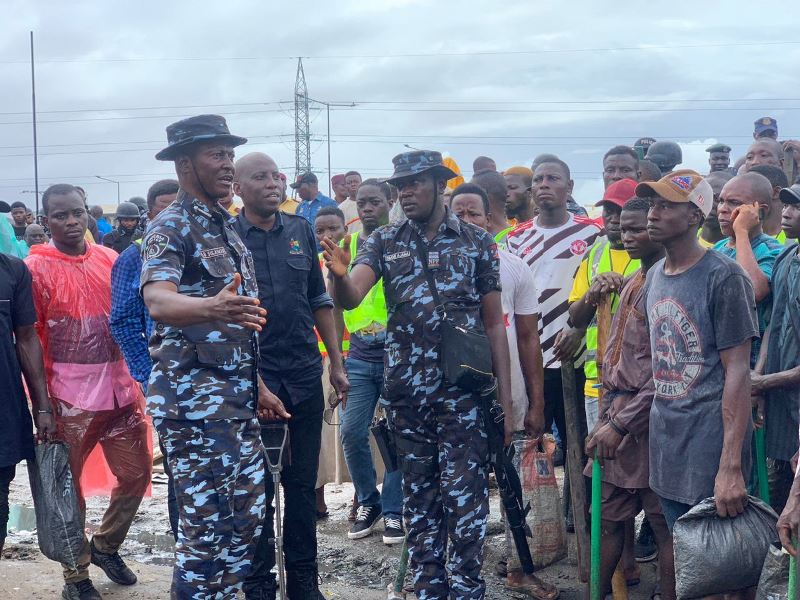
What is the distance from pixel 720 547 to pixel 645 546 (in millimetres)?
2220

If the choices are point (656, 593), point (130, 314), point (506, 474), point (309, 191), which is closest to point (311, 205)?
point (309, 191)

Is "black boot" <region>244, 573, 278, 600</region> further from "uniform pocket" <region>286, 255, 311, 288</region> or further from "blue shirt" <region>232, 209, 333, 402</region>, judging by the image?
"uniform pocket" <region>286, 255, 311, 288</region>

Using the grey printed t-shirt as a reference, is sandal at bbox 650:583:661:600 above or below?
below

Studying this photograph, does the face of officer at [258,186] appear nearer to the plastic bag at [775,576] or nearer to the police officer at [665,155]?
the plastic bag at [775,576]

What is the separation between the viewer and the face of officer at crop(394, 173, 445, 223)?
479 cm

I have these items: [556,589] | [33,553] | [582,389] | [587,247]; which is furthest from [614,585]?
[33,553]

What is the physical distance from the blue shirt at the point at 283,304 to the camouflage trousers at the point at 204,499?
986 millimetres

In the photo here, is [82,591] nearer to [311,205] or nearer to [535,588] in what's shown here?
[535,588]

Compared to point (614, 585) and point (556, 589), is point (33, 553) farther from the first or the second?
point (614, 585)

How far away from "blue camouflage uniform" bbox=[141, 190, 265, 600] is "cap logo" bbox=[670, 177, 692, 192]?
206 centimetres

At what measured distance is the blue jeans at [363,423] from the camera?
6531 millimetres

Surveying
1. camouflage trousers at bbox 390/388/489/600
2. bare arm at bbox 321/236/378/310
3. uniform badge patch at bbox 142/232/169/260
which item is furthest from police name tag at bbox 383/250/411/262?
uniform badge patch at bbox 142/232/169/260

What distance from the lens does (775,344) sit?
4676 mm

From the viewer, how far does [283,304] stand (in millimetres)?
5117
